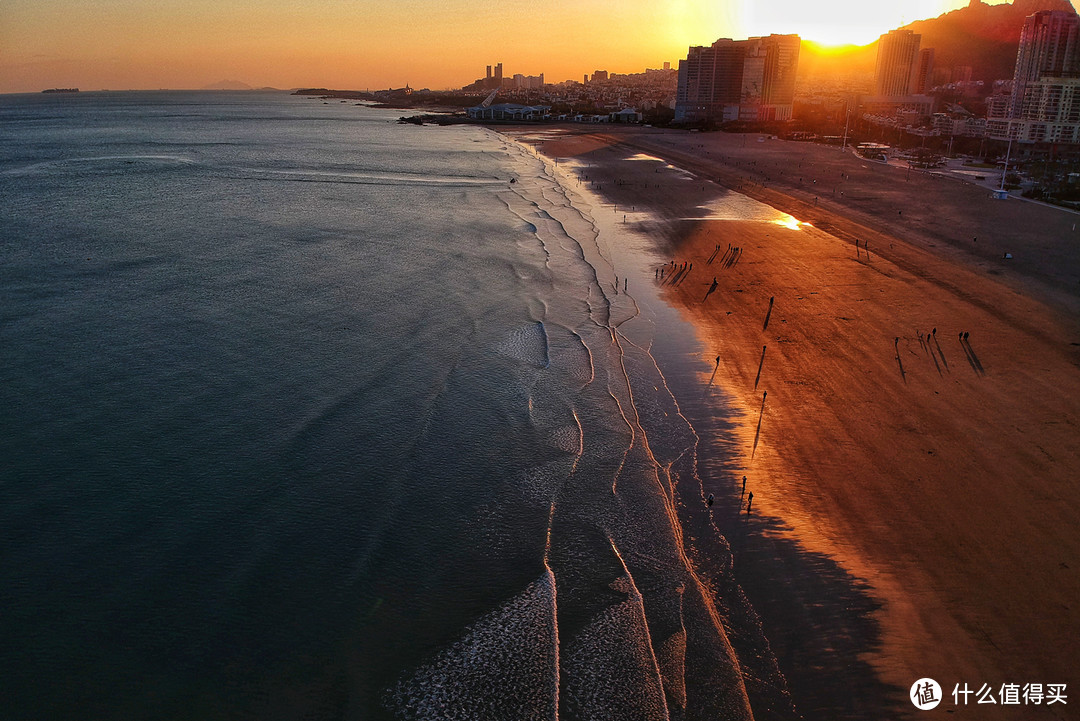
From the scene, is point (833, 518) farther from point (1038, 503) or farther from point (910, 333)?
point (910, 333)

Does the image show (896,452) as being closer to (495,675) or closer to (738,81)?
(495,675)

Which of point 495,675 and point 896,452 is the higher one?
point 896,452

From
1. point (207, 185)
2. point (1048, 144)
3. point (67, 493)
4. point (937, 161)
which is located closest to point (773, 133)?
point (1048, 144)

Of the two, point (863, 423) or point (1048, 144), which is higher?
point (1048, 144)

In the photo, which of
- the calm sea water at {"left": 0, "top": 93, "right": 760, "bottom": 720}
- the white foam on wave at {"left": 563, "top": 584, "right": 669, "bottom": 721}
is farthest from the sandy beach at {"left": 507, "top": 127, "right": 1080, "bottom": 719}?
the white foam on wave at {"left": 563, "top": 584, "right": 669, "bottom": 721}

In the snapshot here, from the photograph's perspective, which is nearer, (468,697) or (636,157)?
(468,697)

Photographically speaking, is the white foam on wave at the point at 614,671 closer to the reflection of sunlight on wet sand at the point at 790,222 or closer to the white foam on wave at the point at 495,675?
the white foam on wave at the point at 495,675

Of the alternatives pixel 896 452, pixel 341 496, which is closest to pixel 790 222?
pixel 896 452
